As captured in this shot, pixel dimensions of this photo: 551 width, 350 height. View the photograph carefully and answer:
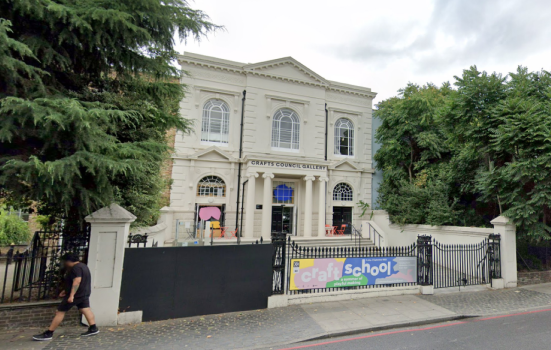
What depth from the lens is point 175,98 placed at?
8.05 m

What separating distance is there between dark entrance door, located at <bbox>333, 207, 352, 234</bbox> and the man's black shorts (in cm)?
1724

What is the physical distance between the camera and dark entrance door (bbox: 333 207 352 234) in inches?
822

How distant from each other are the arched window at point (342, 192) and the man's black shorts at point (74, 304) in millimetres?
17305

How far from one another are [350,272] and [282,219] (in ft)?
37.4

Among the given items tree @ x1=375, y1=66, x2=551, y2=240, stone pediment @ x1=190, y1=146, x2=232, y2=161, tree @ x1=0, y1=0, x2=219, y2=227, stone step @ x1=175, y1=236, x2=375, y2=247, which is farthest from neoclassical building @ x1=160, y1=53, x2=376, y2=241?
tree @ x1=0, y1=0, x2=219, y2=227

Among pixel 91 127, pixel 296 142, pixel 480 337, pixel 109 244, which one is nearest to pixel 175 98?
pixel 91 127

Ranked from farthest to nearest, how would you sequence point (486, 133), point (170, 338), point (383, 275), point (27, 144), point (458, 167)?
point (458, 167)
point (486, 133)
point (383, 275)
point (170, 338)
point (27, 144)

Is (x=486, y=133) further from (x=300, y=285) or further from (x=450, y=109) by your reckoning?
(x=300, y=285)

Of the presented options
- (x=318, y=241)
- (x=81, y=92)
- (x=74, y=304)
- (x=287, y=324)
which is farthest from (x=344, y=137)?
(x=74, y=304)

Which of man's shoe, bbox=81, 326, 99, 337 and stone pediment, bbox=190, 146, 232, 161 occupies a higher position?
stone pediment, bbox=190, 146, 232, 161

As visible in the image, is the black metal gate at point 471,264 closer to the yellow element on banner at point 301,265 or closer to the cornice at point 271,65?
the yellow element on banner at point 301,265

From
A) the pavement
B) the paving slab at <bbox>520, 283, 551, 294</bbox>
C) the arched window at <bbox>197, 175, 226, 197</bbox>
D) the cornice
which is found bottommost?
the pavement

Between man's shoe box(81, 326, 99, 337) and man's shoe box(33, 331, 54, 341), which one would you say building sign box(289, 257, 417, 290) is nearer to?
man's shoe box(81, 326, 99, 337)

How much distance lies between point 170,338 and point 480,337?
6.49 m
